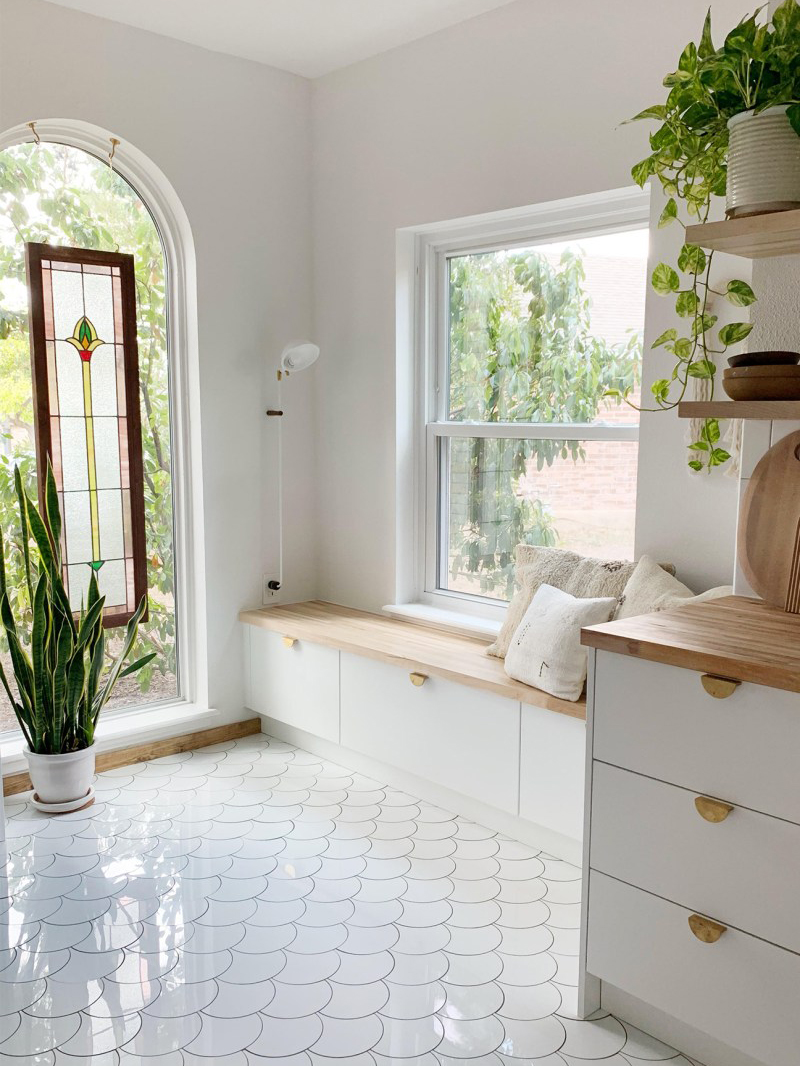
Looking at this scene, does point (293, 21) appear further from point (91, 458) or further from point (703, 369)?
point (703, 369)

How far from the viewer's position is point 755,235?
6.01 feet

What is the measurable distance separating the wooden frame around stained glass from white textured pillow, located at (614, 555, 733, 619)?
1876 millimetres

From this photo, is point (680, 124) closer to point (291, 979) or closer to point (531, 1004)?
point (531, 1004)

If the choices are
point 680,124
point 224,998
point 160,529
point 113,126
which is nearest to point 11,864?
point 224,998

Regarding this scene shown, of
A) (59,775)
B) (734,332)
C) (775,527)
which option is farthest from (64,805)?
(734,332)

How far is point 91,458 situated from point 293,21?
1677 millimetres

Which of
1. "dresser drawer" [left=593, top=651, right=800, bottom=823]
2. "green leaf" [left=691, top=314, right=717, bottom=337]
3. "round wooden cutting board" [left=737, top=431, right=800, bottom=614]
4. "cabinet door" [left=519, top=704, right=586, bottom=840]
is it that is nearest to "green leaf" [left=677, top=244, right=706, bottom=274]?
"green leaf" [left=691, top=314, right=717, bottom=337]

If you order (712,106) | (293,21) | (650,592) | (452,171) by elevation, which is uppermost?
(293,21)

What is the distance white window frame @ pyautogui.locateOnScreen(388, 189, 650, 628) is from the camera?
3.37m

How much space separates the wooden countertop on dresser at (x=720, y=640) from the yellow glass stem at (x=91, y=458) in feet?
7.03

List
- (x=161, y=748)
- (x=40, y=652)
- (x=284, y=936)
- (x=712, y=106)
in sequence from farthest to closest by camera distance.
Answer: (x=161, y=748) < (x=40, y=652) < (x=284, y=936) < (x=712, y=106)

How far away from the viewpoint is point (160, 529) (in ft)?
12.0

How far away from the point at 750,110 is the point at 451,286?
5.93 feet

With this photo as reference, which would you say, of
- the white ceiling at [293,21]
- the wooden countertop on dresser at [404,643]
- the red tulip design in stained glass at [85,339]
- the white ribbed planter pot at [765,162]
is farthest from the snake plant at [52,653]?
the white ribbed planter pot at [765,162]
